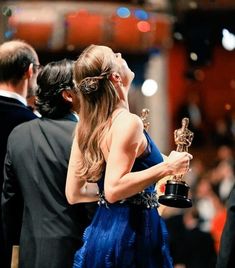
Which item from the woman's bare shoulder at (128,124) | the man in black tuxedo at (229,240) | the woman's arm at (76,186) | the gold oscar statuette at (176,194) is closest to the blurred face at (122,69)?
the woman's bare shoulder at (128,124)

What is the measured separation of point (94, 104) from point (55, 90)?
1.65 feet

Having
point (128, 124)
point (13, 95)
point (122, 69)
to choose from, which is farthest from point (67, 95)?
point (128, 124)

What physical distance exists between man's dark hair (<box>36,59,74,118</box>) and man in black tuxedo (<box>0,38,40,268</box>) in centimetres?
20

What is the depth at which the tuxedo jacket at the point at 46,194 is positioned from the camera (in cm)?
366

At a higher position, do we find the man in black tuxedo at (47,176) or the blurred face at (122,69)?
the blurred face at (122,69)

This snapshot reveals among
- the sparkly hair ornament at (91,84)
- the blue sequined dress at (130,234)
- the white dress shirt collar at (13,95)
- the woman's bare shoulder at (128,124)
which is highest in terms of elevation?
the white dress shirt collar at (13,95)

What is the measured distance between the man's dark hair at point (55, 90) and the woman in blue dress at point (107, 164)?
417mm

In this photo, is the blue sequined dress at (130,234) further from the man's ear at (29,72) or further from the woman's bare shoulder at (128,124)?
the man's ear at (29,72)

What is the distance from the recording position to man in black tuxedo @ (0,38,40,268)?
394cm

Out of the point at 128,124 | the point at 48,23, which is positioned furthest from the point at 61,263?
the point at 48,23

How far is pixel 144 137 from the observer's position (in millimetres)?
3244

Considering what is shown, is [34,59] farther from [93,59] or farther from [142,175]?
[142,175]

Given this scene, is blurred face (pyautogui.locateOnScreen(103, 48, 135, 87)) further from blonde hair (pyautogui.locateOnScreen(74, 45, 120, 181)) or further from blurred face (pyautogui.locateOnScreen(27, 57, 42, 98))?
blurred face (pyautogui.locateOnScreen(27, 57, 42, 98))

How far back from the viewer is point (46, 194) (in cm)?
367
